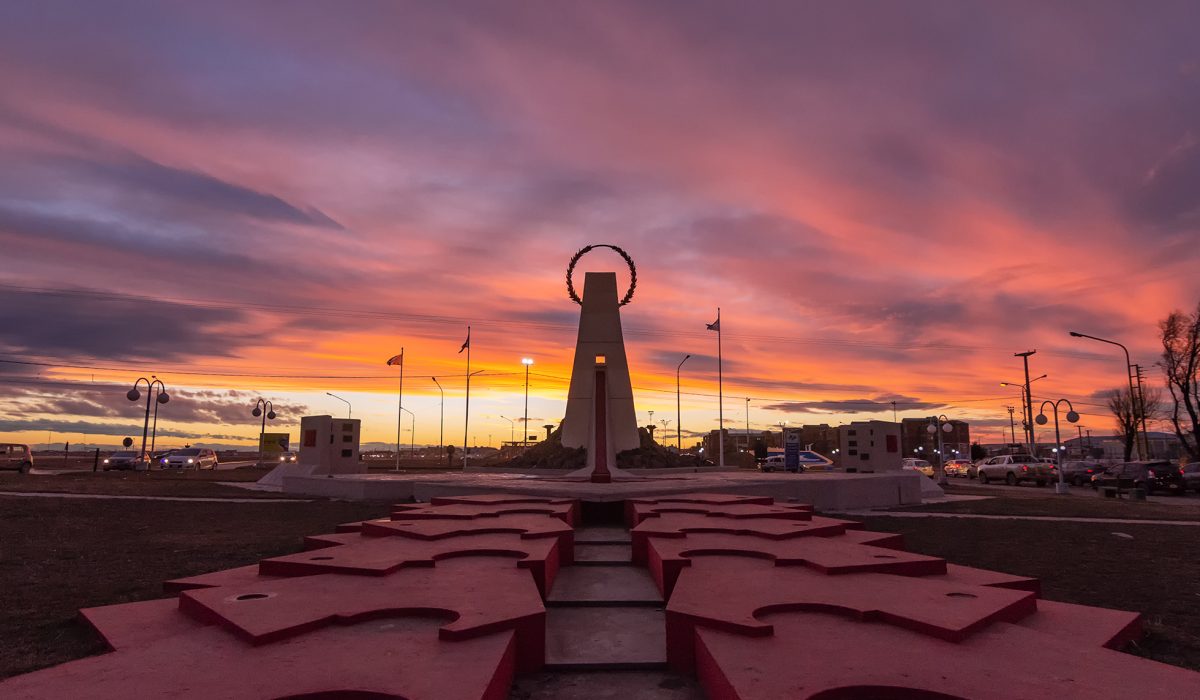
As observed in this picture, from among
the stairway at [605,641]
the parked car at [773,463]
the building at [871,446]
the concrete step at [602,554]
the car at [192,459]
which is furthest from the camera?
the car at [192,459]

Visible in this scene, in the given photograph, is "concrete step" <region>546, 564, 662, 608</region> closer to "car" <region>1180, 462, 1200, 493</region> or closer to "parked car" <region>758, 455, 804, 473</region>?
"car" <region>1180, 462, 1200, 493</region>

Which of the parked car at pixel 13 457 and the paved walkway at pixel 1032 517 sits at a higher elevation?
the parked car at pixel 13 457

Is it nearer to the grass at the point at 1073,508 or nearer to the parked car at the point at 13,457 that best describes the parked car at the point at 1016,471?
the grass at the point at 1073,508

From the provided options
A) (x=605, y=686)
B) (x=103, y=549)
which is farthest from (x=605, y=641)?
(x=103, y=549)

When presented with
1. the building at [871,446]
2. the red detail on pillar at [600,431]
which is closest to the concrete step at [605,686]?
the red detail on pillar at [600,431]

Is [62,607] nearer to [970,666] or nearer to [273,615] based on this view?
[273,615]

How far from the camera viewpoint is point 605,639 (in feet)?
23.4

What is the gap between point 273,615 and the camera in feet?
18.9

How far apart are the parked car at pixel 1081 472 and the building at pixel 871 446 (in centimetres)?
1898

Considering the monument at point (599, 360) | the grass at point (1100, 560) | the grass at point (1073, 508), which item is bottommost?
the grass at point (1073, 508)

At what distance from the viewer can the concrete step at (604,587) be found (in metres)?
8.59

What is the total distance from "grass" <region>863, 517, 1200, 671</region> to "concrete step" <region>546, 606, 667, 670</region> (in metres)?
5.01

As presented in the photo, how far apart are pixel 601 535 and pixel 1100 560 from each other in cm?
1001

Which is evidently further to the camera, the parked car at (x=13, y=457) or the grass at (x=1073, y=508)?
the parked car at (x=13, y=457)
